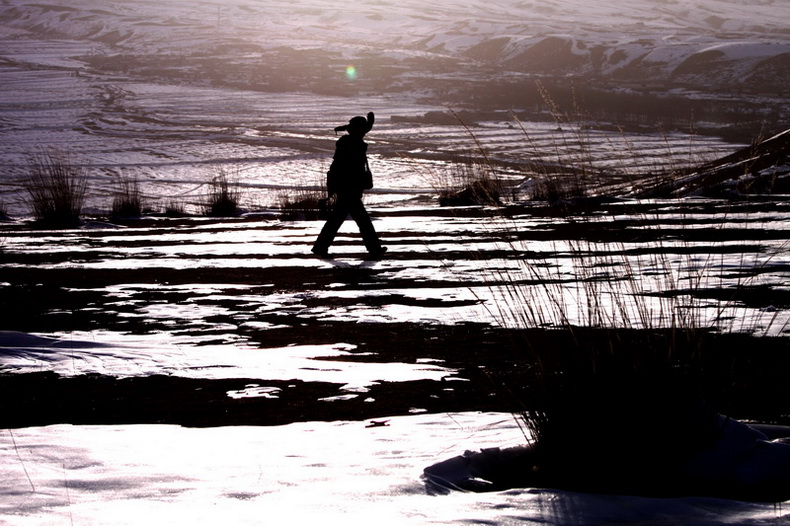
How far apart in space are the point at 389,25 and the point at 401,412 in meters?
106

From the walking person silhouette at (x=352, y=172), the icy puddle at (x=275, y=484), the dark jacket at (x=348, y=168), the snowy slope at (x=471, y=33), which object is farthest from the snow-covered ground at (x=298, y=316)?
the snowy slope at (x=471, y=33)

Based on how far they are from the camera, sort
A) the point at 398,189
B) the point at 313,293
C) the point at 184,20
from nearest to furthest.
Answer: the point at 313,293
the point at 398,189
the point at 184,20

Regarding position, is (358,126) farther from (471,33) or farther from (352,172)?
(471,33)

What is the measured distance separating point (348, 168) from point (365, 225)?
0.54m

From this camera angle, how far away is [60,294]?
6.30 m

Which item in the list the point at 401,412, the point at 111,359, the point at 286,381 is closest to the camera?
the point at 401,412

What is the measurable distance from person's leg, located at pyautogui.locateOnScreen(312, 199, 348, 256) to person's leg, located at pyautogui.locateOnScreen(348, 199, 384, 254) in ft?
0.26

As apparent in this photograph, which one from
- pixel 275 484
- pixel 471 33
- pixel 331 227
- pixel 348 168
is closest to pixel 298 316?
pixel 348 168

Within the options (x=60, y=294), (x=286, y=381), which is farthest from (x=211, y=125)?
(x=286, y=381)

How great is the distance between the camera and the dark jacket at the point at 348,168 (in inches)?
309

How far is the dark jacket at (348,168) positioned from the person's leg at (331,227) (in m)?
0.17

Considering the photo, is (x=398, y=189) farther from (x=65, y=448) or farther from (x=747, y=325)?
(x=65, y=448)

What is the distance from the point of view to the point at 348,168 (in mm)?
7895

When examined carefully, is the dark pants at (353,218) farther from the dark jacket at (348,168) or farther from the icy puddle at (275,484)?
the icy puddle at (275,484)
